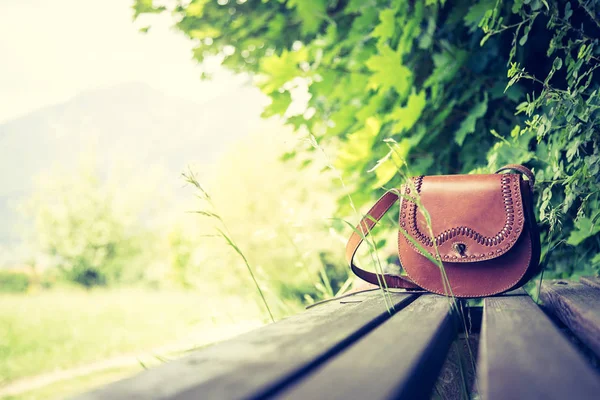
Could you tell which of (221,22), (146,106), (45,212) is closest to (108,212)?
(45,212)

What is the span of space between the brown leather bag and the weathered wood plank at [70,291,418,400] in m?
0.42

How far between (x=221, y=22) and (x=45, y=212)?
111 ft

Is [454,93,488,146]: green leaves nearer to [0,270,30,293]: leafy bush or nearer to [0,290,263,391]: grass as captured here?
[0,290,263,391]: grass

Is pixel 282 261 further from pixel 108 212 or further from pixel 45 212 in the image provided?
pixel 45 212

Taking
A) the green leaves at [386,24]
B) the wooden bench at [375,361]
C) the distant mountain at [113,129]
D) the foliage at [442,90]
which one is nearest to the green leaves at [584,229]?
the foliage at [442,90]

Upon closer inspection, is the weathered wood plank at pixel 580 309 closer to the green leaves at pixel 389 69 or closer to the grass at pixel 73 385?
the green leaves at pixel 389 69

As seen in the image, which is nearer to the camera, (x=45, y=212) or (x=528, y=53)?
Answer: (x=528, y=53)

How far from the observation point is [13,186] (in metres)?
155

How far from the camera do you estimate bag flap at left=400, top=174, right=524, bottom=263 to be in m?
1.23

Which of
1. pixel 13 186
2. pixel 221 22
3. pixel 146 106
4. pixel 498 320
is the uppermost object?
pixel 221 22

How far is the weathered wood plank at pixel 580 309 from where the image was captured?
2.43 ft

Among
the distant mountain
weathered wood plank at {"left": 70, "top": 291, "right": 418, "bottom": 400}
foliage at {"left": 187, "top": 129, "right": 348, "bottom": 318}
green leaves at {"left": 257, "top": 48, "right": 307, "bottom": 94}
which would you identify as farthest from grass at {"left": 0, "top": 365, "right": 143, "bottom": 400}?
the distant mountain

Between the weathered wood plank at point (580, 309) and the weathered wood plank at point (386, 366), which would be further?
the weathered wood plank at point (580, 309)

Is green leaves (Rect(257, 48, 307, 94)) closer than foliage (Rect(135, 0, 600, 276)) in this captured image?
No
